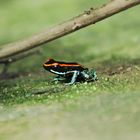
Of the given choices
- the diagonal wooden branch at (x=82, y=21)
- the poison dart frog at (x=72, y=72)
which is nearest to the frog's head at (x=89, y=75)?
the poison dart frog at (x=72, y=72)

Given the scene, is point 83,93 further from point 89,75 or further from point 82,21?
point 82,21

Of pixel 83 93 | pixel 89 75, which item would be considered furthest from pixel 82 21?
pixel 83 93

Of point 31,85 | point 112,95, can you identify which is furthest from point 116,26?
point 112,95

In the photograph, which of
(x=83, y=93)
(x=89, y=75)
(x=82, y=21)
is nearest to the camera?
(x=83, y=93)

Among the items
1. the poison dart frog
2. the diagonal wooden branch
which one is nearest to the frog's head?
the poison dart frog

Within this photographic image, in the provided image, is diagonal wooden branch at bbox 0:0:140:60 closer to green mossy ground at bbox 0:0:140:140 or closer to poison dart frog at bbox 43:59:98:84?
poison dart frog at bbox 43:59:98:84

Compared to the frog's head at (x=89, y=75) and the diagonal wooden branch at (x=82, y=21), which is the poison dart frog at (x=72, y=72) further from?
the diagonal wooden branch at (x=82, y=21)

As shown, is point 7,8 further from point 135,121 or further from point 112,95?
point 135,121
